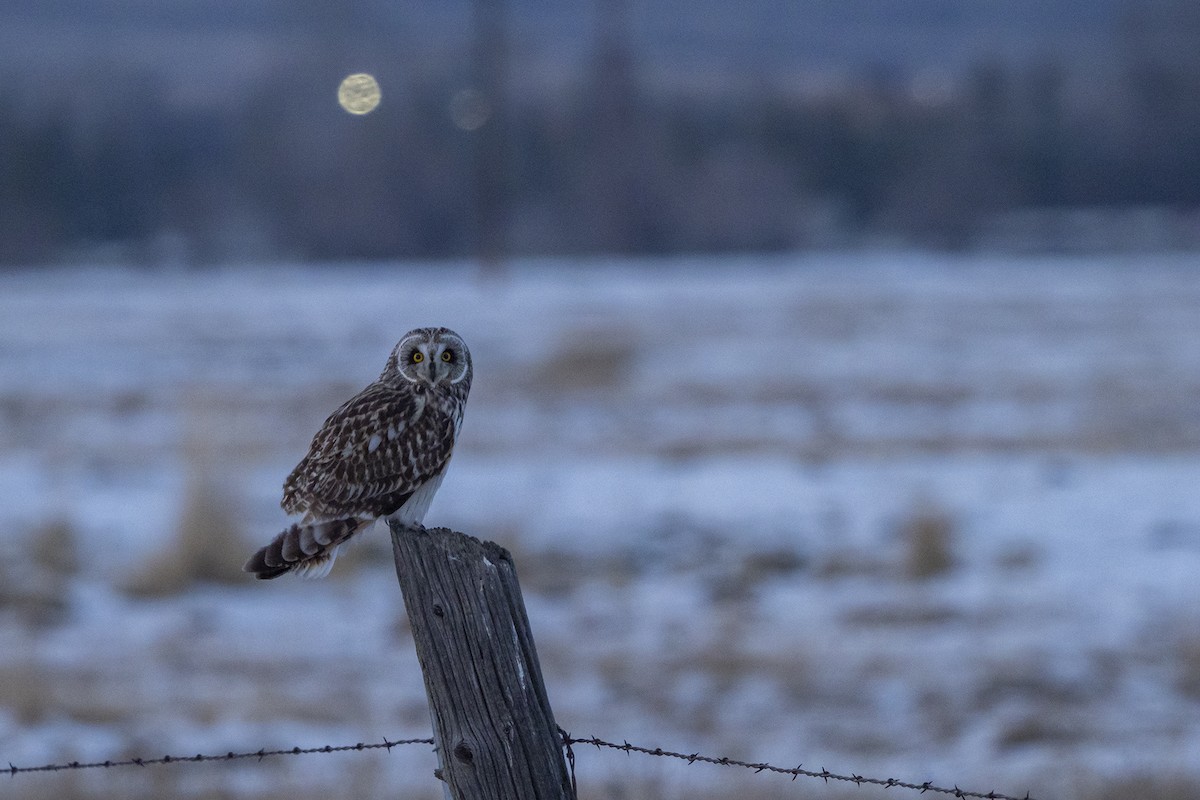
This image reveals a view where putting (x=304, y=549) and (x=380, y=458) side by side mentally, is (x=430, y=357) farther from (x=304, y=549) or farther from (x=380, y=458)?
(x=304, y=549)

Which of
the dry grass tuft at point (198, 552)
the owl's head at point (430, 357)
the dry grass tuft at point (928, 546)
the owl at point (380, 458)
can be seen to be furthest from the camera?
the dry grass tuft at point (928, 546)

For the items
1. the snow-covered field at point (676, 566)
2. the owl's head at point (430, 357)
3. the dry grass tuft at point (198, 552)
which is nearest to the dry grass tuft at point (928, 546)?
the snow-covered field at point (676, 566)

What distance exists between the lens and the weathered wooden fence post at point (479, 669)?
332cm

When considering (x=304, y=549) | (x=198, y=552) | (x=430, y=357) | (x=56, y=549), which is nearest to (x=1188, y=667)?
(x=430, y=357)

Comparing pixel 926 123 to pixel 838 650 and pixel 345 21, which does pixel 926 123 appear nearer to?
pixel 345 21

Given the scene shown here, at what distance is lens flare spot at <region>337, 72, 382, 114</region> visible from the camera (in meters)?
56.0

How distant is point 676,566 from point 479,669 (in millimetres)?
8127

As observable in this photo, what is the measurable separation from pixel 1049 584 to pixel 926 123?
204ft

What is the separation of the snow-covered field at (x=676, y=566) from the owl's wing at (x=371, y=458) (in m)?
2.10

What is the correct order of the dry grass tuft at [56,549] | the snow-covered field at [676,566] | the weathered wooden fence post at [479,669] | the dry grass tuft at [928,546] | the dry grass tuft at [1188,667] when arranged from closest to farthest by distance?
the weathered wooden fence post at [479,669]
the snow-covered field at [676,566]
the dry grass tuft at [1188,667]
the dry grass tuft at [928,546]
the dry grass tuft at [56,549]

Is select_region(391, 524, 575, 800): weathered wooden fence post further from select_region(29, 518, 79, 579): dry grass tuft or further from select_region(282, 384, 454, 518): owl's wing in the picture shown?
select_region(29, 518, 79, 579): dry grass tuft

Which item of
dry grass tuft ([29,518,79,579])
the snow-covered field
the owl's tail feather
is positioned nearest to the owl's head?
the owl's tail feather

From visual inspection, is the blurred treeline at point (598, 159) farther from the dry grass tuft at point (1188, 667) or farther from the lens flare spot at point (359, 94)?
the dry grass tuft at point (1188, 667)

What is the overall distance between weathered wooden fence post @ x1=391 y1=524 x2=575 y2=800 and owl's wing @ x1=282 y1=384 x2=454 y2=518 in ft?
1.89
